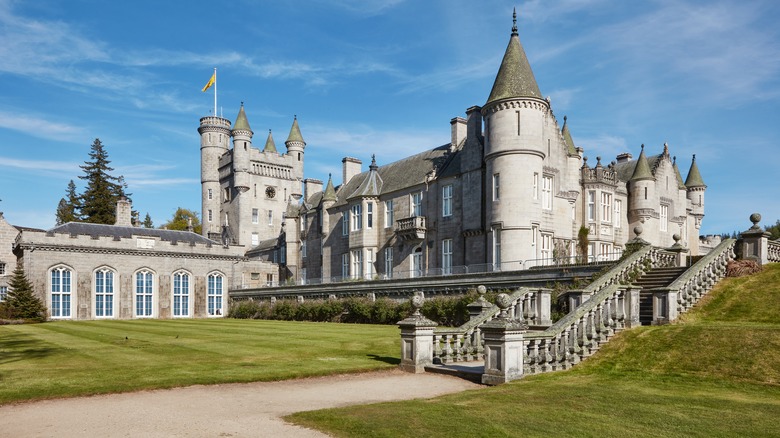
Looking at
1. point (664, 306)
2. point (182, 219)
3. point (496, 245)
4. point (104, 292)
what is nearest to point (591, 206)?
point (496, 245)

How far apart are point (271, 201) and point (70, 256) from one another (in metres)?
31.9

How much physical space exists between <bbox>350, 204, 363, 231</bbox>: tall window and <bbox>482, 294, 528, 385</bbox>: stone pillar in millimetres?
36226

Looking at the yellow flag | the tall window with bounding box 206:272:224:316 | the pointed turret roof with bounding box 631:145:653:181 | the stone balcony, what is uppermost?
the yellow flag

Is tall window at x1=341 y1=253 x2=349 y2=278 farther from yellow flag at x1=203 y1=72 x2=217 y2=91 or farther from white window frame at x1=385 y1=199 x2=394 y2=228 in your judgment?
yellow flag at x1=203 y1=72 x2=217 y2=91

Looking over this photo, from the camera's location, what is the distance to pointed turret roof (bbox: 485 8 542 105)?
34562 millimetres

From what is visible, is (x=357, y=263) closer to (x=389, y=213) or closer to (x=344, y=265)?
(x=344, y=265)

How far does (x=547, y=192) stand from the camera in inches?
1447

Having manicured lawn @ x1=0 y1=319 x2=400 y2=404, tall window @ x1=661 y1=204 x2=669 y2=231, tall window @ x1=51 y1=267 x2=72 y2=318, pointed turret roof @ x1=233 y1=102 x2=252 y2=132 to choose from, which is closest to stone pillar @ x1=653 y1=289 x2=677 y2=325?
manicured lawn @ x1=0 y1=319 x2=400 y2=404

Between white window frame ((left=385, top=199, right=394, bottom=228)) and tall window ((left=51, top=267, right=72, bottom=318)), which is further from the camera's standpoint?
white window frame ((left=385, top=199, right=394, bottom=228))

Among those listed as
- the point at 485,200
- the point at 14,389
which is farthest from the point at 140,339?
the point at 485,200

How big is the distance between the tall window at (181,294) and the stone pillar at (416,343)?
40864 millimetres

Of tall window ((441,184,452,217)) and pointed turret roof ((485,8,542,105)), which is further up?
pointed turret roof ((485,8,542,105))

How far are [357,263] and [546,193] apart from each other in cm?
1782

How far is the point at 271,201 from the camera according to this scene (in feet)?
253
